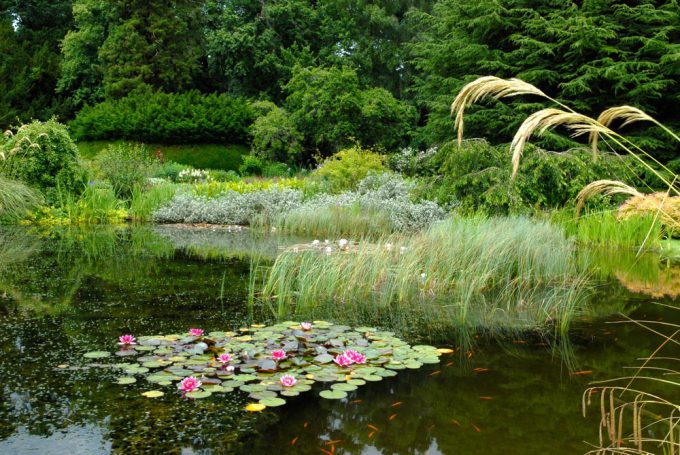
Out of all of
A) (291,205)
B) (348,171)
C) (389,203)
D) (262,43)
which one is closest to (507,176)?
(389,203)

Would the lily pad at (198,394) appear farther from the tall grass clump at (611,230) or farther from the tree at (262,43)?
the tree at (262,43)

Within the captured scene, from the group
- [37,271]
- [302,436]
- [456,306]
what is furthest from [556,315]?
[37,271]

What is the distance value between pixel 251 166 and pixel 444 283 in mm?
13699

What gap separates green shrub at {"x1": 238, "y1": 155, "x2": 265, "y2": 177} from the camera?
1877 centimetres

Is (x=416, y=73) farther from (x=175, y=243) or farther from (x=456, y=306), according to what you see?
(x=456, y=306)

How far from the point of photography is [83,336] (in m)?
4.12

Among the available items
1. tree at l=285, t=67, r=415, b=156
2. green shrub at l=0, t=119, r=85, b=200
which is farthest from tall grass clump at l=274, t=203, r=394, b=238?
tree at l=285, t=67, r=415, b=156

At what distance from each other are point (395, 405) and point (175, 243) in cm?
647

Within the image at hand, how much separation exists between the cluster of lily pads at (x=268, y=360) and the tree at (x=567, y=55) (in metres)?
11.3

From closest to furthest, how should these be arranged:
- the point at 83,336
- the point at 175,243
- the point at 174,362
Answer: the point at 174,362, the point at 83,336, the point at 175,243

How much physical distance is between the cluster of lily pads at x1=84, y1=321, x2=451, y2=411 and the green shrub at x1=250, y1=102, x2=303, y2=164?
48.9ft

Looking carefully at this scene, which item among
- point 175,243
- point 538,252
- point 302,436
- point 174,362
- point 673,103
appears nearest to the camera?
point 302,436

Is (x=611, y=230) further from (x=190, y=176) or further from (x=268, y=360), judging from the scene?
(x=190, y=176)

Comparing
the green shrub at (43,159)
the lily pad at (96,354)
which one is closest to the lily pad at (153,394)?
the lily pad at (96,354)
